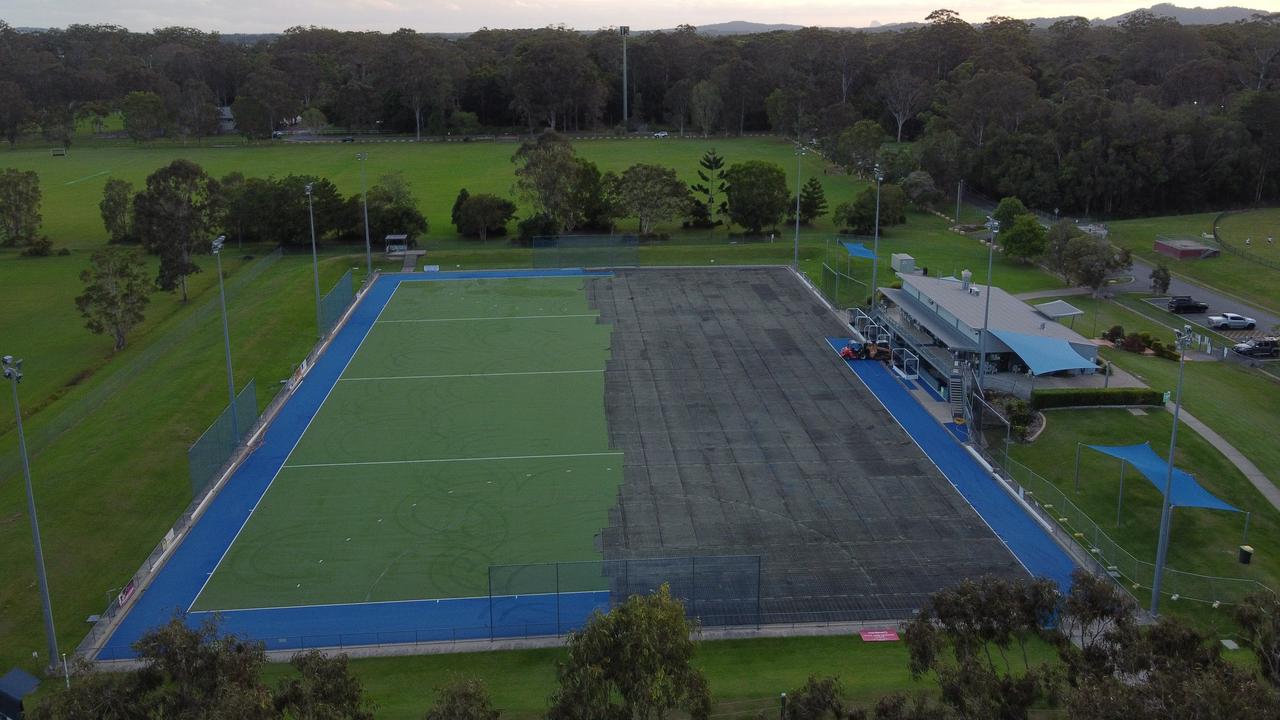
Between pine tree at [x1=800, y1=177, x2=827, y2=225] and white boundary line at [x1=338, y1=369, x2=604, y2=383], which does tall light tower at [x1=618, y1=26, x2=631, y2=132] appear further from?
white boundary line at [x1=338, y1=369, x2=604, y2=383]

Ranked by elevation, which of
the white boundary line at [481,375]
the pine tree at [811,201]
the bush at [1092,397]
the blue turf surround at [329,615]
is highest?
the pine tree at [811,201]

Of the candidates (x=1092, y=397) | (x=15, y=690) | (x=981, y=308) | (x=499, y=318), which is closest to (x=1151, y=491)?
(x=1092, y=397)

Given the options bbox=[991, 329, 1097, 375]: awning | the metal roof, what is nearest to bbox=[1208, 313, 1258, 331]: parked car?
the metal roof

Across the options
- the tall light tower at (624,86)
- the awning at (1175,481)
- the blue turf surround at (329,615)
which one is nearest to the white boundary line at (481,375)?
the blue turf surround at (329,615)

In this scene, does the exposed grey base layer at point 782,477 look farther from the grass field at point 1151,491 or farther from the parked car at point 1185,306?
the parked car at point 1185,306

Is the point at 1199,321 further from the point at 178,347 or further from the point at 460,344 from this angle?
the point at 178,347
